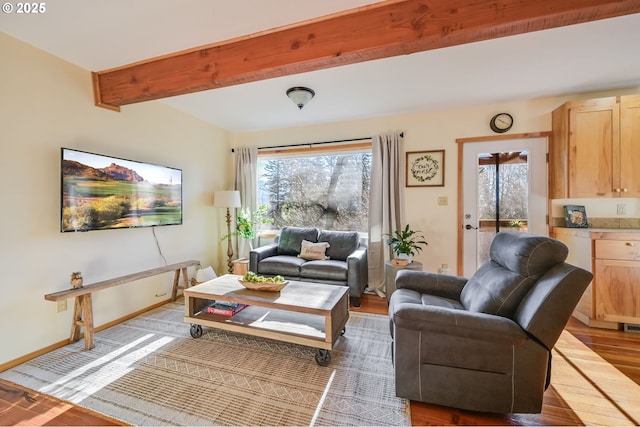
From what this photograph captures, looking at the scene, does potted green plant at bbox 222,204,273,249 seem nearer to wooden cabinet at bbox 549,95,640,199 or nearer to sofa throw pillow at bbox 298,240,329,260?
sofa throw pillow at bbox 298,240,329,260

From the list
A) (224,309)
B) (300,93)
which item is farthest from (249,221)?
(300,93)

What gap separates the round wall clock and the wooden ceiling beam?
6.56 ft

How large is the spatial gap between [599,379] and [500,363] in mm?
1168

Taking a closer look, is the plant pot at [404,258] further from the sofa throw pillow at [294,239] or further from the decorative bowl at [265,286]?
the decorative bowl at [265,286]

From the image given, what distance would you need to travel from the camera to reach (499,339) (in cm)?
139

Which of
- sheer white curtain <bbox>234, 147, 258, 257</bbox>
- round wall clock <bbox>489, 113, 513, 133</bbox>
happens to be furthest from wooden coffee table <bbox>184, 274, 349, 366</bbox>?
round wall clock <bbox>489, 113, 513, 133</bbox>

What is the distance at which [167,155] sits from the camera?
11.1ft

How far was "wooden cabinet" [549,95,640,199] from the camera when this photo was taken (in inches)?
108

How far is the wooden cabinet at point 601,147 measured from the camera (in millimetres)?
2752

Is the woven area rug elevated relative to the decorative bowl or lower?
lower

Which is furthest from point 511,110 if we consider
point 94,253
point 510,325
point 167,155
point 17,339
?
point 17,339

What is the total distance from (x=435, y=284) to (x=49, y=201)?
3.43 meters

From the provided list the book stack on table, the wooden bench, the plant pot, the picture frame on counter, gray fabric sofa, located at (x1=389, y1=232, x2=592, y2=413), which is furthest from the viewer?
the plant pot

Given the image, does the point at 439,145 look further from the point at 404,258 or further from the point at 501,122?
the point at 404,258
